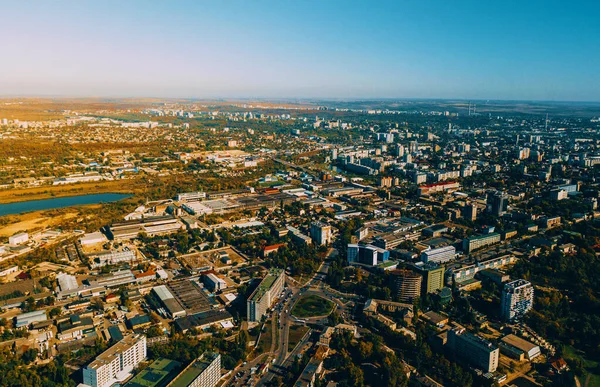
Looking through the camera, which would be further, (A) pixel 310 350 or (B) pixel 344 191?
(B) pixel 344 191

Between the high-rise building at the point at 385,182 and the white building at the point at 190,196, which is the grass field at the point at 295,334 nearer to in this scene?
the white building at the point at 190,196

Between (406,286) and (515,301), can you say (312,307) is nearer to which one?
(406,286)

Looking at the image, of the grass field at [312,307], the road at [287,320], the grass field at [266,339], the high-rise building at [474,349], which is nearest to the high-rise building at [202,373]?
the road at [287,320]

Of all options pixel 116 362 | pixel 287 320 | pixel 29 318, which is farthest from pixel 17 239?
pixel 287 320

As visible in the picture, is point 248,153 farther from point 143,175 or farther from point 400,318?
Answer: point 400,318

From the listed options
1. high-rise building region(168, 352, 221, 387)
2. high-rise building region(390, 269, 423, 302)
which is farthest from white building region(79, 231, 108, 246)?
high-rise building region(390, 269, 423, 302)

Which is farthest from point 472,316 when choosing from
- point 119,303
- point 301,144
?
point 301,144

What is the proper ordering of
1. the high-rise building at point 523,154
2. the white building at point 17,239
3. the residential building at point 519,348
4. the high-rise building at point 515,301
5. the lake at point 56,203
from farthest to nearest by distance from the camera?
the high-rise building at point 523,154, the lake at point 56,203, the white building at point 17,239, the high-rise building at point 515,301, the residential building at point 519,348
